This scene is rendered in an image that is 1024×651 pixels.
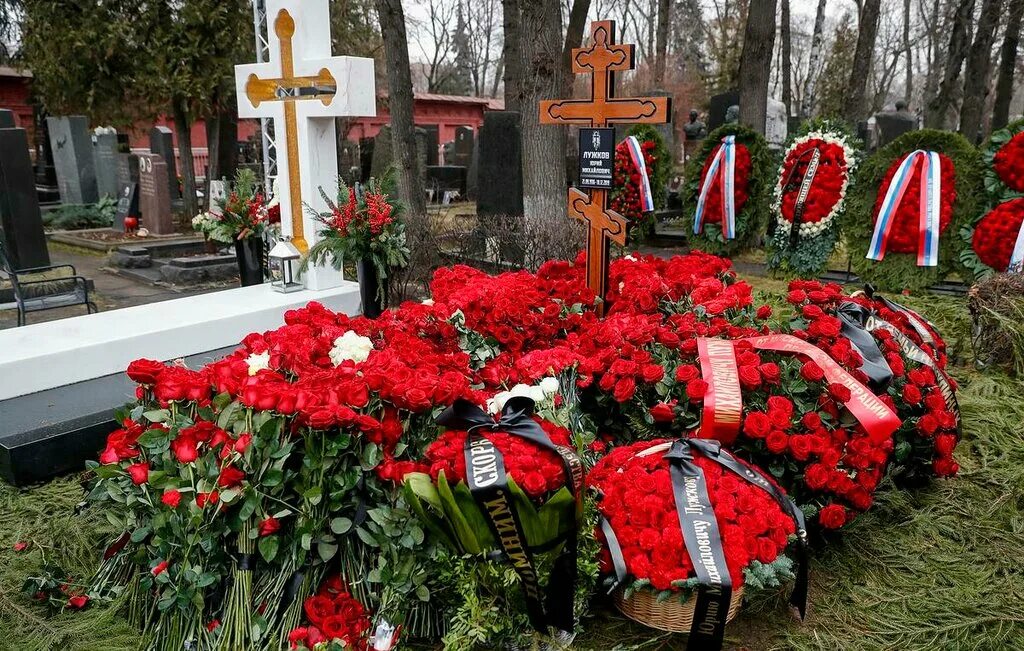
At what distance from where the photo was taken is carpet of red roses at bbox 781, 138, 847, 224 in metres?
7.23

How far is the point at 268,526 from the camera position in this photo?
229 centimetres

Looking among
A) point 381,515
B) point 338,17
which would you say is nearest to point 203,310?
point 381,515

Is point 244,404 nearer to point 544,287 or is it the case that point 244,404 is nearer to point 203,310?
point 544,287

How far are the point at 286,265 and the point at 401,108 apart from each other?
541 centimetres

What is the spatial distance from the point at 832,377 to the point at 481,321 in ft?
4.73

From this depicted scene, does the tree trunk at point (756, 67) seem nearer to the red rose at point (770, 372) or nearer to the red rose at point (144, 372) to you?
the red rose at point (770, 372)

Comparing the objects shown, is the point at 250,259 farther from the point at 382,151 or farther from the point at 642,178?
the point at 382,151

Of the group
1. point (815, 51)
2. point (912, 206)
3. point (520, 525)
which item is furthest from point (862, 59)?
point (520, 525)

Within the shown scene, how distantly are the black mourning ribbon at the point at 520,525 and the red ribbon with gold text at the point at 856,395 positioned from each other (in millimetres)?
1131

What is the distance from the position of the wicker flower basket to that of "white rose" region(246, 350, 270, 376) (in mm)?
1458

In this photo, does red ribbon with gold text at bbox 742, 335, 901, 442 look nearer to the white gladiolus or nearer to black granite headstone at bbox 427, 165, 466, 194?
the white gladiolus

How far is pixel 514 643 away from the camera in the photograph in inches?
93.5

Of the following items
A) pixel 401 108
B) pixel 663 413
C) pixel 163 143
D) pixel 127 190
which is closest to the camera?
pixel 663 413

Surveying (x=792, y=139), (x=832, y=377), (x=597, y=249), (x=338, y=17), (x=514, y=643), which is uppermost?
(x=338, y=17)
